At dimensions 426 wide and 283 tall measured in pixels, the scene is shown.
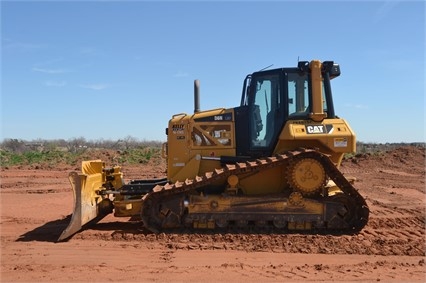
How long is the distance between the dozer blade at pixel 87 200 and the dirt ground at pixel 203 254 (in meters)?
0.22

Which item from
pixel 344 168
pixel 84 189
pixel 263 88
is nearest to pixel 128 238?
pixel 84 189

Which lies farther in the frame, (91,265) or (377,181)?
(377,181)

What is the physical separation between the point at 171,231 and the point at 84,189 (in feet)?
6.18

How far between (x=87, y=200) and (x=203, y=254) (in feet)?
9.44

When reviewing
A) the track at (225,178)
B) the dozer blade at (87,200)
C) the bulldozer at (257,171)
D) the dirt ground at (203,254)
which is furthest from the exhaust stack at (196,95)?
the dirt ground at (203,254)

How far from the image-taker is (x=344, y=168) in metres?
25.3

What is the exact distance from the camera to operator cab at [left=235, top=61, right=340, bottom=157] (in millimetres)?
9062

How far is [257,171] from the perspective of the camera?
28.5 feet

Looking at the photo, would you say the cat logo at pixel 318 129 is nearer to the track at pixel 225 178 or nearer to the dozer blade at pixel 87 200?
the track at pixel 225 178

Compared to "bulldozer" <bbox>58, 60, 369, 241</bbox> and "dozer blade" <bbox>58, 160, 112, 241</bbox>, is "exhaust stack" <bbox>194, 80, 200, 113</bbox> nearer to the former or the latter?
"bulldozer" <bbox>58, 60, 369, 241</bbox>

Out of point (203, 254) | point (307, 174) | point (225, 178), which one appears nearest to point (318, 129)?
point (307, 174)

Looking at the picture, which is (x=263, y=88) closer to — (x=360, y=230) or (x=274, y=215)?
(x=274, y=215)

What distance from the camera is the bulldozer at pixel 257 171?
8523mm

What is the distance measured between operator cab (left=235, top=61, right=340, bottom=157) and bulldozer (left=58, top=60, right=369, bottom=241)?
20mm
